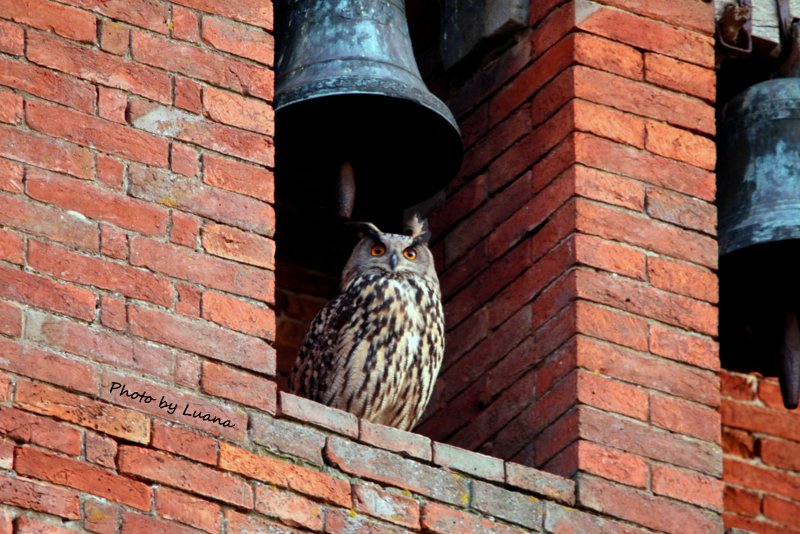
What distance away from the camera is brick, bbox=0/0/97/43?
755cm

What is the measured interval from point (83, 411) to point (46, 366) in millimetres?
134

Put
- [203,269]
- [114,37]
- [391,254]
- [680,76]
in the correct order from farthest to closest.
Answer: [391,254] → [680,76] → [114,37] → [203,269]

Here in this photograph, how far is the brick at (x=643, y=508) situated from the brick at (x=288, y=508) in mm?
767

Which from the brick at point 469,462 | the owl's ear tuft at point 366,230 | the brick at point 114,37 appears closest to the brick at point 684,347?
the brick at point 469,462

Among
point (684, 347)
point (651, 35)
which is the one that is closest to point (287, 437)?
point (684, 347)

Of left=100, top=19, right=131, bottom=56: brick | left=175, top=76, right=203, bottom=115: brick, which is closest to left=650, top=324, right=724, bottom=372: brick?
left=175, top=76, right=203, bottom=115: brick

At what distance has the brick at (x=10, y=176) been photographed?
734cm

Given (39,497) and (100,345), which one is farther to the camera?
(100,345)

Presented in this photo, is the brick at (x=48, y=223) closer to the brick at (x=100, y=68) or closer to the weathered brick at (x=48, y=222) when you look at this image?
the weathered brick at (x=48, y=222)

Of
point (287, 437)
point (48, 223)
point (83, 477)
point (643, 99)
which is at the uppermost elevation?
point (643, 99)

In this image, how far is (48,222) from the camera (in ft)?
24.2

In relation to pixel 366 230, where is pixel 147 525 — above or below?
below

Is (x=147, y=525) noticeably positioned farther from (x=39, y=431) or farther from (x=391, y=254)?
(x=391, y=254)

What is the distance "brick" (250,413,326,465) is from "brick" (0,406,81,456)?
1.61ft
